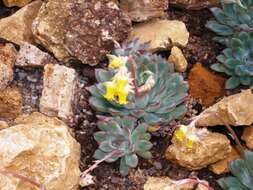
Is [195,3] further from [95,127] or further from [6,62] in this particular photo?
[6,62]

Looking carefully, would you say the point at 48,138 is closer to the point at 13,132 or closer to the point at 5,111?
the point at 13,132

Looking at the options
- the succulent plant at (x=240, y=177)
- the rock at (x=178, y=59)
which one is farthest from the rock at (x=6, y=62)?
the succulent plant at (x=240, y=177)

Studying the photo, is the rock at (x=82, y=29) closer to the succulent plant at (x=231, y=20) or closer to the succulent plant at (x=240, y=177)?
the succulent plant at (x=231, y=20)

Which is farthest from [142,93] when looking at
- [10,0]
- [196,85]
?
[10,0]

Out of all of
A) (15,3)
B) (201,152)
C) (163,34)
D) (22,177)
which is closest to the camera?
(22,177)

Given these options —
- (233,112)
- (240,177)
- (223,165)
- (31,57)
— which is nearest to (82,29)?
(31,57)

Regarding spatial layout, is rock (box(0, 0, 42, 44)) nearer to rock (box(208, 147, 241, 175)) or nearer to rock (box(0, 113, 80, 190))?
rock (box(0, 113, 80, 190))
